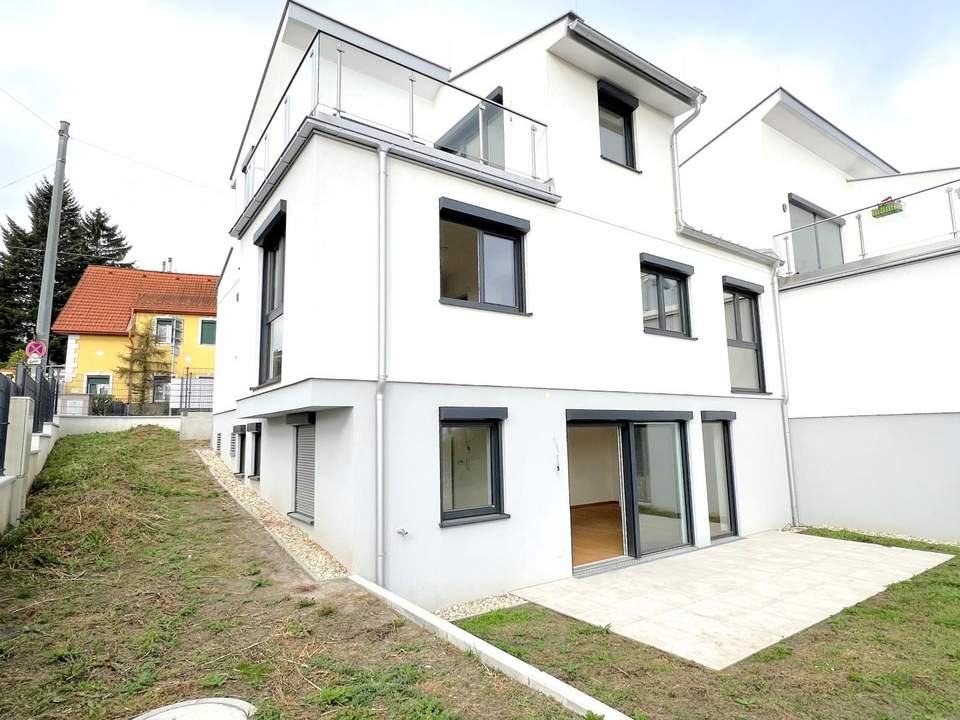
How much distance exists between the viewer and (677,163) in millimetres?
9742

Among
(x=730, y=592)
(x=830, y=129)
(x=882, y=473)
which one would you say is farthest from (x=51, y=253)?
(x=830, y=129)

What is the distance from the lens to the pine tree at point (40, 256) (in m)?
36.2

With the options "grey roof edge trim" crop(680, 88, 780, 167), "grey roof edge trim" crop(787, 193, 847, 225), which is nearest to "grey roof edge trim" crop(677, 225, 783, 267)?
"grey roof edge trim" crop(787, 193, 847, 225)

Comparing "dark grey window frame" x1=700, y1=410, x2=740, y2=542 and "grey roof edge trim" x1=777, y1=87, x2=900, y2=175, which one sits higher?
"grey roof edge trim" x1=777, y1=87, x2=900, y2=175

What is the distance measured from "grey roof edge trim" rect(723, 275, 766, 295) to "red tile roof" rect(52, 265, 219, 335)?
23.1 m

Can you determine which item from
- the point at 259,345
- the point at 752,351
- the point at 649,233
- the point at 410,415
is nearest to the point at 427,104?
the point at 649,233

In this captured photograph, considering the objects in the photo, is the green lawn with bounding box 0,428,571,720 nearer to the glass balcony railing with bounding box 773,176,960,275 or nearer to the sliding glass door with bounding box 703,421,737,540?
the sliding glass door with bounding box 703,421,737,540

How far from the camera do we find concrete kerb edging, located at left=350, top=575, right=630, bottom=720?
3.24 meters

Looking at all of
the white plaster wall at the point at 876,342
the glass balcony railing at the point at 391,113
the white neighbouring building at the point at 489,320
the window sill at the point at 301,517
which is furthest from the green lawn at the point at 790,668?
the glass balcony railing at the point at 391,113

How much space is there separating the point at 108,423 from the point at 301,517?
42.9 ft

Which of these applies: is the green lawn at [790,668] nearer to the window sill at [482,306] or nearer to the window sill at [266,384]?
the window sill at [482,306]

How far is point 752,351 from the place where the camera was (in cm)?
1100

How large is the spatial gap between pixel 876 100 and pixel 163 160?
21.9 metres

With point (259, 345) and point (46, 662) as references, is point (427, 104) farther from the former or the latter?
point (46, 662)
